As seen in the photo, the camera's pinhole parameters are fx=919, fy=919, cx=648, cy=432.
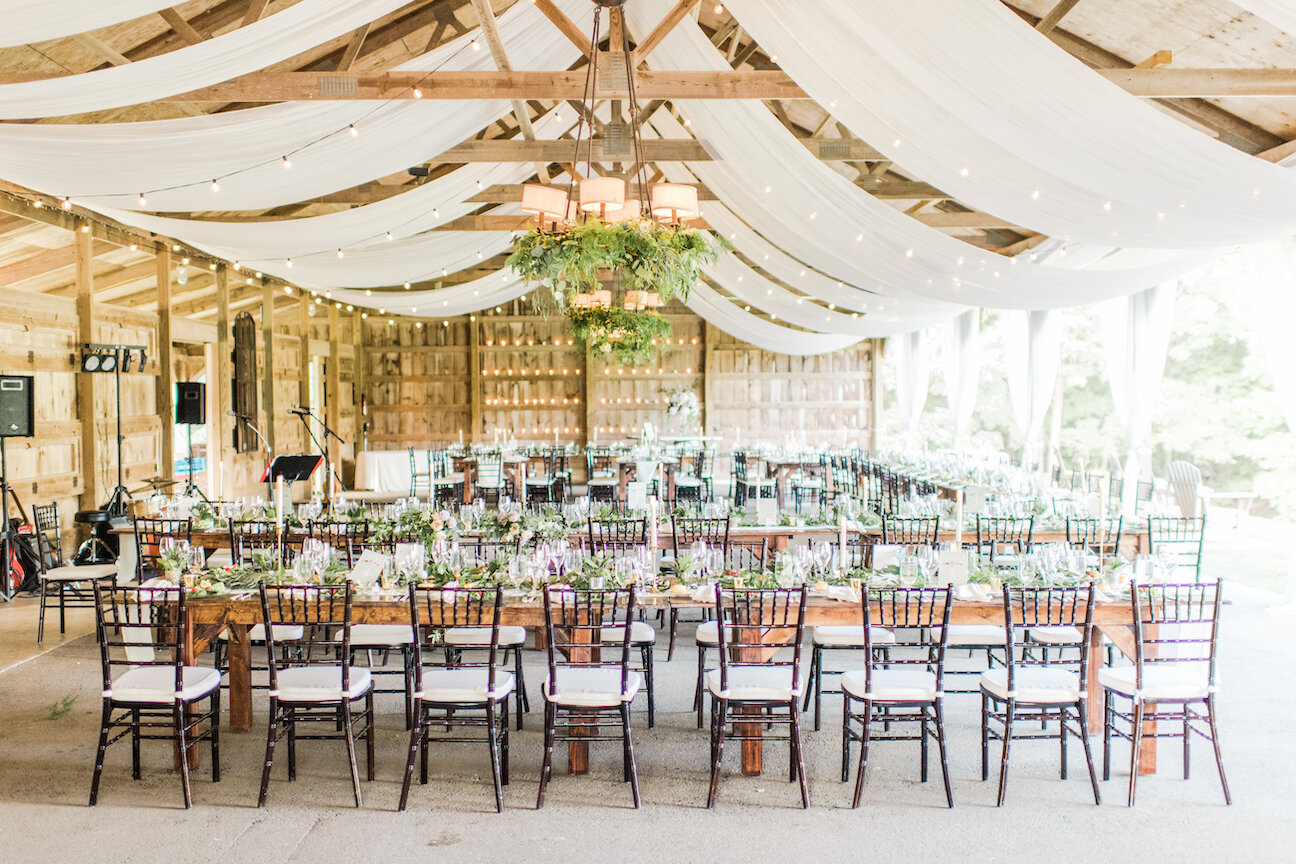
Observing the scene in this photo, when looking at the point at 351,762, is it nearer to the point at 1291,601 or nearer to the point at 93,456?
the point at 93,456

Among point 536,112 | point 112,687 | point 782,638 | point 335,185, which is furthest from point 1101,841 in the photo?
point 536,112

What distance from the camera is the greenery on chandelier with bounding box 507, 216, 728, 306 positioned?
4816 millimetres

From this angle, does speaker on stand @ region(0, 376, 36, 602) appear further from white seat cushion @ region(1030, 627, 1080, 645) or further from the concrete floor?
white seat cushion @ region(1030, 627, 1080, 645)

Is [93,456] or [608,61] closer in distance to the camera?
[608,61]

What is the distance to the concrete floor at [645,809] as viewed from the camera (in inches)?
143

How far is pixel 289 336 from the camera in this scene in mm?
14281

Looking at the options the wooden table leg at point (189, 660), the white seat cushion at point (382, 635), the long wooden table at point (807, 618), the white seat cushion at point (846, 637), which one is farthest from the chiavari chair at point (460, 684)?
the white seat cushion at point (846, 637)

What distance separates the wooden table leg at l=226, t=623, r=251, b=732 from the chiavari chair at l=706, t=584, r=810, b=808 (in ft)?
8.18

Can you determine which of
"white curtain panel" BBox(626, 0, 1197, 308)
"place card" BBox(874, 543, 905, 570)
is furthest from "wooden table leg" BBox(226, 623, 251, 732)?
"white curtain panel" BBox(626, 0, 1197, 308)

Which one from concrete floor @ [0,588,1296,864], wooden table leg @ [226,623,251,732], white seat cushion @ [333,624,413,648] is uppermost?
white seat cushion @ [333,624,413,648]

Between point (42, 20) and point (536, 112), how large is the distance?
6050 mm

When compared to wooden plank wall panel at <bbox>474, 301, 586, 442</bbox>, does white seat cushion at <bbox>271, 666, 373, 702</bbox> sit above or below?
below

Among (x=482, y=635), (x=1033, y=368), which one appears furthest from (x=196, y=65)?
(x=1033, y=368)

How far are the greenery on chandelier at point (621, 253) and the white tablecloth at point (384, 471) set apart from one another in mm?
9520
